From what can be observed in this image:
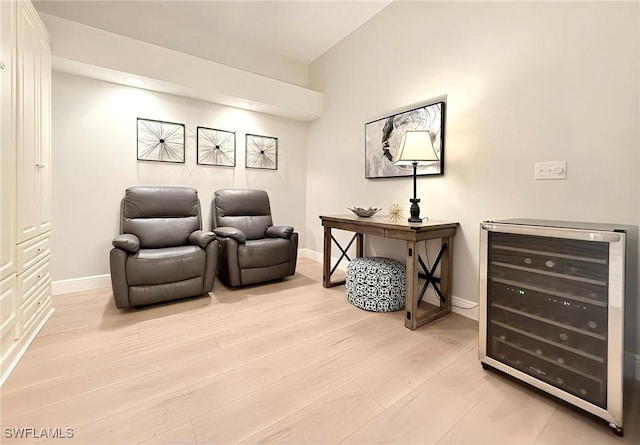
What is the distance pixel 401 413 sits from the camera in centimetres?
124

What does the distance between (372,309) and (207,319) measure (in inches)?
53.1

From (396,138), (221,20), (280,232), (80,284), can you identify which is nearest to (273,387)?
(280,232)

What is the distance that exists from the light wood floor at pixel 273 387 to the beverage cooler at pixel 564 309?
0.41ft

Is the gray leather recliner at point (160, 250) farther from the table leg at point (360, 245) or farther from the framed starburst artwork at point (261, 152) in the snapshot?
the table leg at point (360, 245)

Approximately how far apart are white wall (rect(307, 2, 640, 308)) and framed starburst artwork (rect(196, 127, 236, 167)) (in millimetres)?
1631

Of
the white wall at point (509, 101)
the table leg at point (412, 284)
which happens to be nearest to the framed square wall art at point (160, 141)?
the white wall at point (509, 101)

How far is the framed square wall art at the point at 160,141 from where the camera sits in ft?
9.79

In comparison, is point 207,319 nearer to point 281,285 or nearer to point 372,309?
point 281,285

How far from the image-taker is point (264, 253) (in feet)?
9.46

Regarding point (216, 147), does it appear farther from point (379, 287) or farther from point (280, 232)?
point (379, 287)

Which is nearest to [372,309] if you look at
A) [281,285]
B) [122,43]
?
[281,285]

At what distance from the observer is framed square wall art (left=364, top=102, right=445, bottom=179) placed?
7.91 feet

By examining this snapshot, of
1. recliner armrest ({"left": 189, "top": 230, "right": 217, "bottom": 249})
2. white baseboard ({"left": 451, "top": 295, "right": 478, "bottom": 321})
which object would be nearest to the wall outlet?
white baseboard ({"left": 451, "top": 295, "right": 478, "bottom": 321})

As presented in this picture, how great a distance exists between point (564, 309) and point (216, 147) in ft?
11.5
